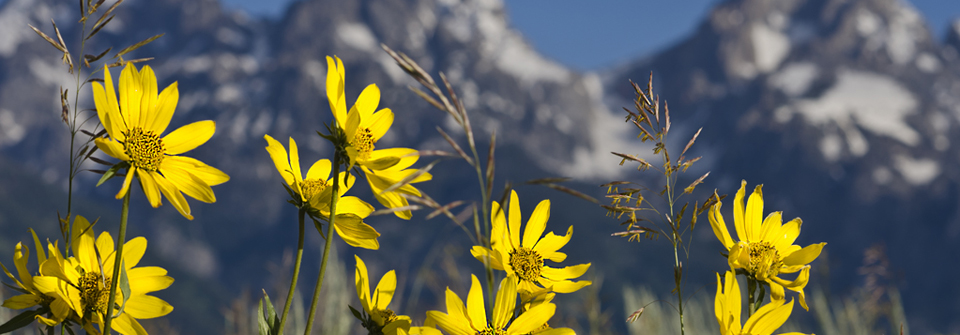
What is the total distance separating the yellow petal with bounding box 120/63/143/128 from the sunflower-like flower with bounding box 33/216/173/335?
193 mm

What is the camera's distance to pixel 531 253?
1.24 metres

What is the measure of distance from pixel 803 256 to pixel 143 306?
46.9 inches

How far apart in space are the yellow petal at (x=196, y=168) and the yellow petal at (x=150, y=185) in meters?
0.04

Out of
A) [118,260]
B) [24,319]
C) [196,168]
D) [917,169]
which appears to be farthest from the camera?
[917,169]

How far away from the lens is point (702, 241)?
198 metres

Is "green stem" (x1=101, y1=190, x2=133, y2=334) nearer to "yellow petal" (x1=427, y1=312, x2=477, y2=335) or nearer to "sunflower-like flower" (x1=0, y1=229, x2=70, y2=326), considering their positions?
"sunflower-like flower" (x1=0, y1=229, x2=70, y2=326)

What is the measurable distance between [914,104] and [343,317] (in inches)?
9402

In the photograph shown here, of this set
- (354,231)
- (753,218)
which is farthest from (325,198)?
(753,218)

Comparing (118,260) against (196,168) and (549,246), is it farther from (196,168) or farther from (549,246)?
(549,246)

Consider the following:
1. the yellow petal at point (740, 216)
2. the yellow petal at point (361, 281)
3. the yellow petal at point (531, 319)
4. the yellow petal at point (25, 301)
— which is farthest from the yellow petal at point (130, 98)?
the yellow petal at point (740, 216)

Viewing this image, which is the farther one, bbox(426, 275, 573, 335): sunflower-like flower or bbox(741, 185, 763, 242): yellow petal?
bbox(741, 185, 763, 242): yellow petal

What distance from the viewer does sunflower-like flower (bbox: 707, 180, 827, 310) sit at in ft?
3.60

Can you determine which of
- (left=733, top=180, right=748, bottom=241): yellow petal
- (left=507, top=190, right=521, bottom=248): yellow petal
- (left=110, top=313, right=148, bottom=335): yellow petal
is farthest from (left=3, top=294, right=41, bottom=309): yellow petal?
(left=733, top=180, right=748, bottom=241): yellow petal

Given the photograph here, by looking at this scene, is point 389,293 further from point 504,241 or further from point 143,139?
point 143,139
